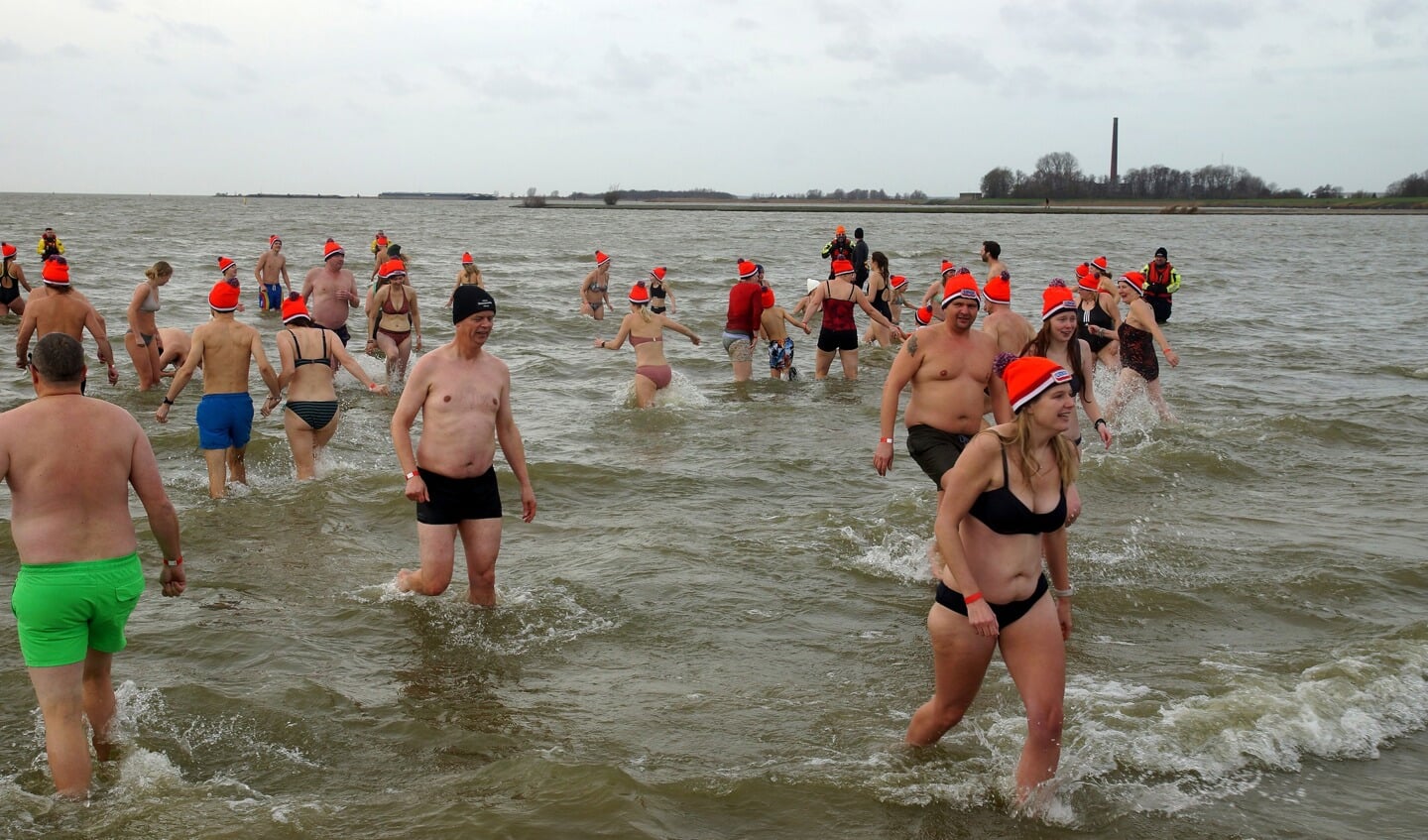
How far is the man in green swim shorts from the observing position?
4367 mm

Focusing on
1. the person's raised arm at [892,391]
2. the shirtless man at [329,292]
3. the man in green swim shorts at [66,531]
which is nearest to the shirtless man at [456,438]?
the man in green swim shorts at [66,531]

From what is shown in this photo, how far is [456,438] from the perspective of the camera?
6242mm

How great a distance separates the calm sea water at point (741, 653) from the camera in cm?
490

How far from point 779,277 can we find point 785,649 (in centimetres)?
2769

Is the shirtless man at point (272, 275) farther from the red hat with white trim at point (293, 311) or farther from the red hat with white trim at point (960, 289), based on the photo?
the red hat with white trim at point (960, 289)

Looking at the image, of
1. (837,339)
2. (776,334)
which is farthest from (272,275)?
(837,339)

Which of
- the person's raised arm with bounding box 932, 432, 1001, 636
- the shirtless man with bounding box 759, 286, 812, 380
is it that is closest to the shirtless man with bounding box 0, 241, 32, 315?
the shirtless man with bounding box 759, 286, 812, 380

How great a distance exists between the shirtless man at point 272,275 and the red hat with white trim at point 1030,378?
17.3 meters

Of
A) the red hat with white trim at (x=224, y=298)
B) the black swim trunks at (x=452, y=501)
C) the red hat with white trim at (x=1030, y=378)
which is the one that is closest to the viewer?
the red hat with white trim at (x=1030, y=378)

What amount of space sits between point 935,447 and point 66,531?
14.6 feet

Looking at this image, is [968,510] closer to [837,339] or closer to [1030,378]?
[1030,378]

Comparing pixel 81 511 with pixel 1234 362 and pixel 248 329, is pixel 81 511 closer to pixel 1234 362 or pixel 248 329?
pixel 248 329

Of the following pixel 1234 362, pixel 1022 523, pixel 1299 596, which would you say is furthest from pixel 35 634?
pixel 1234 362

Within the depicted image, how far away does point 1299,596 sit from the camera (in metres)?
7.40
